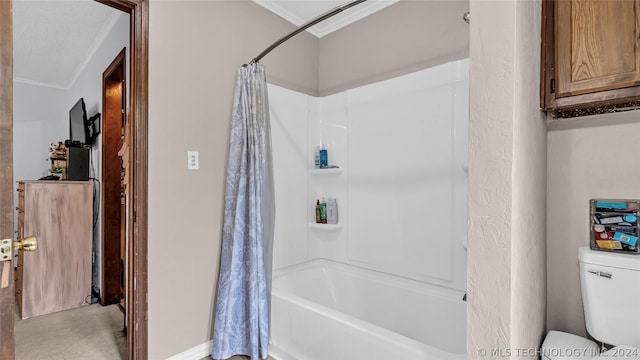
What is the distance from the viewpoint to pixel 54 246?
289 cm

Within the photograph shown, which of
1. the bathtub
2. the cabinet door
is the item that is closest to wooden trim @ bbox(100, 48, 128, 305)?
the bathtub

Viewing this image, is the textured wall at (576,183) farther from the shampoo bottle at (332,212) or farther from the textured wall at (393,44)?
the shampoo bottle at (332,212)

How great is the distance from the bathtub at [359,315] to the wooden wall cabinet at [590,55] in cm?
116

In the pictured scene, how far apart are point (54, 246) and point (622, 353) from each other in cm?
396

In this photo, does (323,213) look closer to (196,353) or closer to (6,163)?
(196,353)

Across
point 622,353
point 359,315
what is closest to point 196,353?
point 359,315

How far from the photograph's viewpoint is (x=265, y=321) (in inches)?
78.1

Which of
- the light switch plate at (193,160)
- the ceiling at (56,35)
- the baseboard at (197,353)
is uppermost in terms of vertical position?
the ceiling at (56,35)

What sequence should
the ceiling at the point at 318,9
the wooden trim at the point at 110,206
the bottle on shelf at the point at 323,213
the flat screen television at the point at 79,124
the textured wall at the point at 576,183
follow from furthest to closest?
the flat screen television at the point at 79,124
the wooden trim at the point at 110,206
the bottle on shelf at the point at 323,213
the ceiling at the point at 318,9
the textured wall at the point at 576,183

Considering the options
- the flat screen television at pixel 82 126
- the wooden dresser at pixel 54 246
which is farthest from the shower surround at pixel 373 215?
the flat screen television at pixel 82 126

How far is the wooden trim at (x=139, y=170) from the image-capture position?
1.81m

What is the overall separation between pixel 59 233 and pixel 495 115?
3.61 m

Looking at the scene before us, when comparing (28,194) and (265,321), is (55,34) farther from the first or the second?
(265,321)

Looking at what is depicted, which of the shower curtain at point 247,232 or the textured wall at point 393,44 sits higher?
the textured wall at point 393,44
